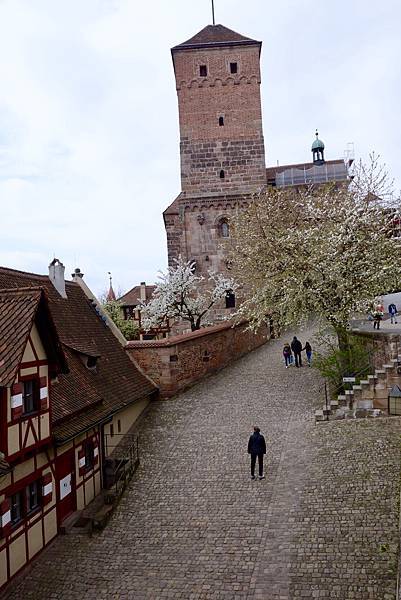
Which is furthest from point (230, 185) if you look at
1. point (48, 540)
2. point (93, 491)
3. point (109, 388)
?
point (48, 540)

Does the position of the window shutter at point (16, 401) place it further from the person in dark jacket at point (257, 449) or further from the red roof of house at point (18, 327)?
the person in dark jacket at point (257, 449)

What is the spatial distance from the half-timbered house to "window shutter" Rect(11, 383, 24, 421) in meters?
0.02

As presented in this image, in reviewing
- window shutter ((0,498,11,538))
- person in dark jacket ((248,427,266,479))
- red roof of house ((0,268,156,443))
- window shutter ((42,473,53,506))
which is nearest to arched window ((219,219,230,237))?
red roof of house ((0,268,156,443))

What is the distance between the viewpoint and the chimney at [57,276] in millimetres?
18328

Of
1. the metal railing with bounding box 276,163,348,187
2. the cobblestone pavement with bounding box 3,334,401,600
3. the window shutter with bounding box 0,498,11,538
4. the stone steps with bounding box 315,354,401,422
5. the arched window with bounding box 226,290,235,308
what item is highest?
the metal railing with bounding box 276,163,348,187

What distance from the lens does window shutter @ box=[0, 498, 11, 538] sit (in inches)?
375

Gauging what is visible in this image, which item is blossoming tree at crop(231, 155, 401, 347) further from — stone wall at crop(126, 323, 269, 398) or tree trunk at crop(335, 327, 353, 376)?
stone wall at crop(126, 323, 269, 398)

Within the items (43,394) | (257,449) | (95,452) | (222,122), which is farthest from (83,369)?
(222,122)

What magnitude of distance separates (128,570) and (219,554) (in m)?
1.70

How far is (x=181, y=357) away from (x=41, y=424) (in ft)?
33.8

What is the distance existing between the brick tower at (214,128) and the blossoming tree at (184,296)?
126cm

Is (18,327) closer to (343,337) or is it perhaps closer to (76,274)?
(76,274)

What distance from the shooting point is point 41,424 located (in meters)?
11.0

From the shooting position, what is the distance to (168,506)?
12.0 meters
